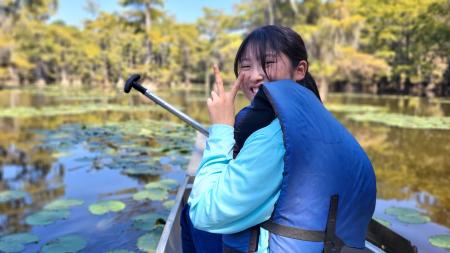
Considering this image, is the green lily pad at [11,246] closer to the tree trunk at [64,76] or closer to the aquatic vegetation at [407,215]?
the aquatic vegetation at [407,215]

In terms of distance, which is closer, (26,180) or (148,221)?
(148,221)

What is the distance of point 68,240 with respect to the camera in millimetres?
2943

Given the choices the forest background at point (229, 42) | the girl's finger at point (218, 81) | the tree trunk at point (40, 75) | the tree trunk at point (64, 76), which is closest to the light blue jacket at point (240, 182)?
the girl's finger at point (218, 81)

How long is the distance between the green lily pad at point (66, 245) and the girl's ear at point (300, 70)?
2.38m

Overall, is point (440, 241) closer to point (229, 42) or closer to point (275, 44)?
point (275, 44)

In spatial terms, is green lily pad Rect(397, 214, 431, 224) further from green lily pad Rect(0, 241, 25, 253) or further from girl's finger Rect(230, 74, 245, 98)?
green lily pad Rect(0, 241, 25, 253)

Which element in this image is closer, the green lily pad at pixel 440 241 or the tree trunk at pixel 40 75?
the green lily pad at pixel 440 241

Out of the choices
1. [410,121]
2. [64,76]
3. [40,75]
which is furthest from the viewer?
[64,76]

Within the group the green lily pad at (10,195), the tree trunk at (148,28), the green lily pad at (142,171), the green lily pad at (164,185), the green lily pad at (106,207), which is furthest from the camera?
the tree trunk at (148,28)

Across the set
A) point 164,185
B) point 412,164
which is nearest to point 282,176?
point 164,185

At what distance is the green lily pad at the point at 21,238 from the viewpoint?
9.77ft

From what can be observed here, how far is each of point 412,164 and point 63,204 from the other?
511cm

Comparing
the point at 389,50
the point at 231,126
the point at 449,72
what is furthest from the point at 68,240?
the point at 389,50

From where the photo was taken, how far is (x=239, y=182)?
952 millimetres
